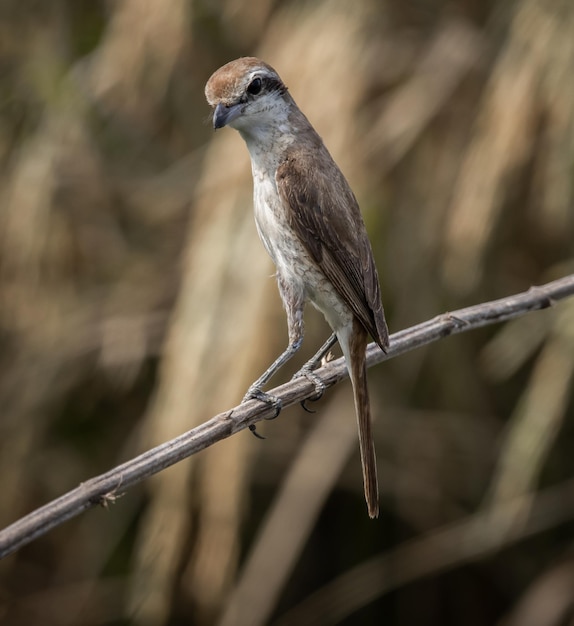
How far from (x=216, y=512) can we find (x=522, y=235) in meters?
→ 1.55

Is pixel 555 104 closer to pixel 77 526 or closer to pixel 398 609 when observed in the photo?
pixel 398 609

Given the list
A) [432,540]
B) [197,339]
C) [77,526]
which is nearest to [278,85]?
[197,339]

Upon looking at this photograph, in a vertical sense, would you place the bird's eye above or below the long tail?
above

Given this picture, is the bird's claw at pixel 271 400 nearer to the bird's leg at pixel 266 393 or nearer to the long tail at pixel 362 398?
the bird's leg at pixel 266 393

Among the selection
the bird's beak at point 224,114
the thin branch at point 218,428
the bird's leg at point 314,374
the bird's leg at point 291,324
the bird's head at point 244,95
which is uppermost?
the bird's head at point 244,95

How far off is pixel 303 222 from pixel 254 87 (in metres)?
0.34

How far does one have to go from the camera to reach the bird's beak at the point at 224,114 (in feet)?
8.02

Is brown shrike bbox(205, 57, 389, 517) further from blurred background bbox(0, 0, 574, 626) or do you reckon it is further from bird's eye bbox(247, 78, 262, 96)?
blurred background bbox(0, 0, 574, 626)

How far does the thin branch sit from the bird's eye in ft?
2.20

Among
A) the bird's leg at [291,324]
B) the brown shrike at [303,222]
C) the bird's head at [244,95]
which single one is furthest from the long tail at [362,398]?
the bird's head at [244,95]

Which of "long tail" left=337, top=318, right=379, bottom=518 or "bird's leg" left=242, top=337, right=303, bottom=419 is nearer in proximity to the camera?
"bird's leg" left=242, top=337, right=303, bottom=419

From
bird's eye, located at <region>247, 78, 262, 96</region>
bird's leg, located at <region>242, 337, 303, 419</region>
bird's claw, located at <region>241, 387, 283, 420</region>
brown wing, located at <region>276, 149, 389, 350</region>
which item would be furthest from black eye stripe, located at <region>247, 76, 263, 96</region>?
bird's claw, located at <region>241, 387, 283, 420</region>

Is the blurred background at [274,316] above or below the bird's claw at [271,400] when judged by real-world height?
above

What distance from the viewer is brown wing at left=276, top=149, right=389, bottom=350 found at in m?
2.62
